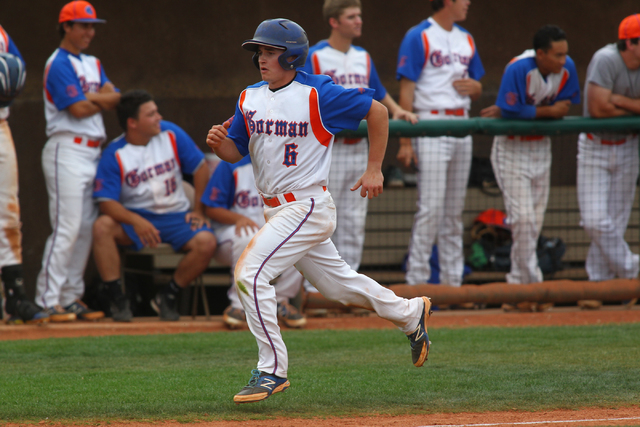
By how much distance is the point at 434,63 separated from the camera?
18.2 ft

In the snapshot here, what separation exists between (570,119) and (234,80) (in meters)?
3.34

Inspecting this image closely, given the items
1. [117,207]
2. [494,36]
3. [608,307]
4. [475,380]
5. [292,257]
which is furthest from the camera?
[494,36]

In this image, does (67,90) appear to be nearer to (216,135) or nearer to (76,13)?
(76,13)

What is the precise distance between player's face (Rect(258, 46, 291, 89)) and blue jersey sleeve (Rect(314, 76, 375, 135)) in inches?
6.2

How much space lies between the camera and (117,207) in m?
5.43

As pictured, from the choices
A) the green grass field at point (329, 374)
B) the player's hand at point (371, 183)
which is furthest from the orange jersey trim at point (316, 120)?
the green grass field at point (329, 374)

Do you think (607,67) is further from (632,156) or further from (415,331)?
(415,331)

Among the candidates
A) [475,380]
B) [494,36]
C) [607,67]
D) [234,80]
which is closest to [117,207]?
[234,80]

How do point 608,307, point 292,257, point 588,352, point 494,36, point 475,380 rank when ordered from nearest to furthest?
point 292,257 < point 475,380 < point 588,352 < point 608,307 < point 494,36

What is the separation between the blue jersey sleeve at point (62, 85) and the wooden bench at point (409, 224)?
2.57 metres

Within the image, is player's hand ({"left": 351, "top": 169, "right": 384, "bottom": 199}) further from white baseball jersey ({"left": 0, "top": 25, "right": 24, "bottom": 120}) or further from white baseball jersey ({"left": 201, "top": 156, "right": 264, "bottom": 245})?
white baseball jersey ({"left": 0, "top": 25, "right": 24, "bottom": 120})

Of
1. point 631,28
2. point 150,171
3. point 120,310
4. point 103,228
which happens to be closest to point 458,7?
point 631,28

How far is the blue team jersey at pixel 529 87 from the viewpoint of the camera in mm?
5469

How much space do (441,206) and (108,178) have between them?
2.42m
